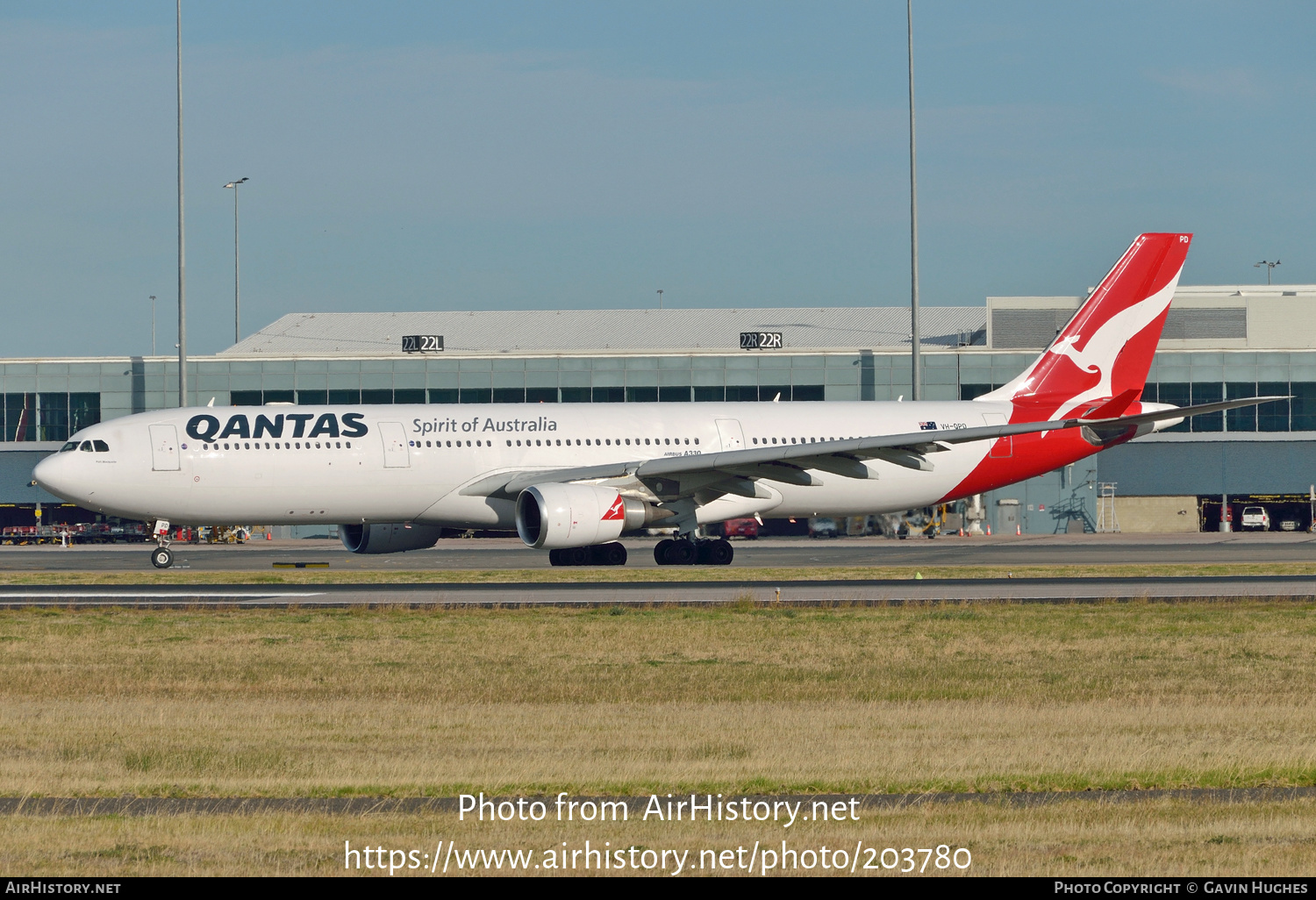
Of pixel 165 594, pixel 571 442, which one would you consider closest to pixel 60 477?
pixel 165 594

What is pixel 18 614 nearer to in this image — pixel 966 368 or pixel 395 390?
pixel 395 390

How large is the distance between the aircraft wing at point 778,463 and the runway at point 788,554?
2.40 metres

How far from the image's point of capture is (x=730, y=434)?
136ft

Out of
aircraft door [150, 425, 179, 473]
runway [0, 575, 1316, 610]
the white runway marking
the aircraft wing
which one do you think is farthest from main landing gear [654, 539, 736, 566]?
aircraft door [150, 425, 179, 473]

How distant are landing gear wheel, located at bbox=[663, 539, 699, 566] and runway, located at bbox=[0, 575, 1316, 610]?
675 centimetres

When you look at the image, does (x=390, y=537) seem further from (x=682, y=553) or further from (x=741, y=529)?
(x=741, y=529)

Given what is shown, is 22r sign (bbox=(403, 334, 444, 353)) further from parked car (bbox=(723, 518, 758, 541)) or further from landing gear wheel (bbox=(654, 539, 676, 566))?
landing gear wheel (bbox=(654, 539, 676, 566))

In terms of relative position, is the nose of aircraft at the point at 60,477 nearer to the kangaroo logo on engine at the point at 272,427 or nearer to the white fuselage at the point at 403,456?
the white fuselage at the point at 403,456

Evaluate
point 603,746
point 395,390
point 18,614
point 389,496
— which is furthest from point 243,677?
point 395,390

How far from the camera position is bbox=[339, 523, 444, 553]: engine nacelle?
4091 cm

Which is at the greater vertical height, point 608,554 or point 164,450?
point 164,450

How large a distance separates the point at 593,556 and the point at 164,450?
11.2 meters

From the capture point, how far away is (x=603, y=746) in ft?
44.0
